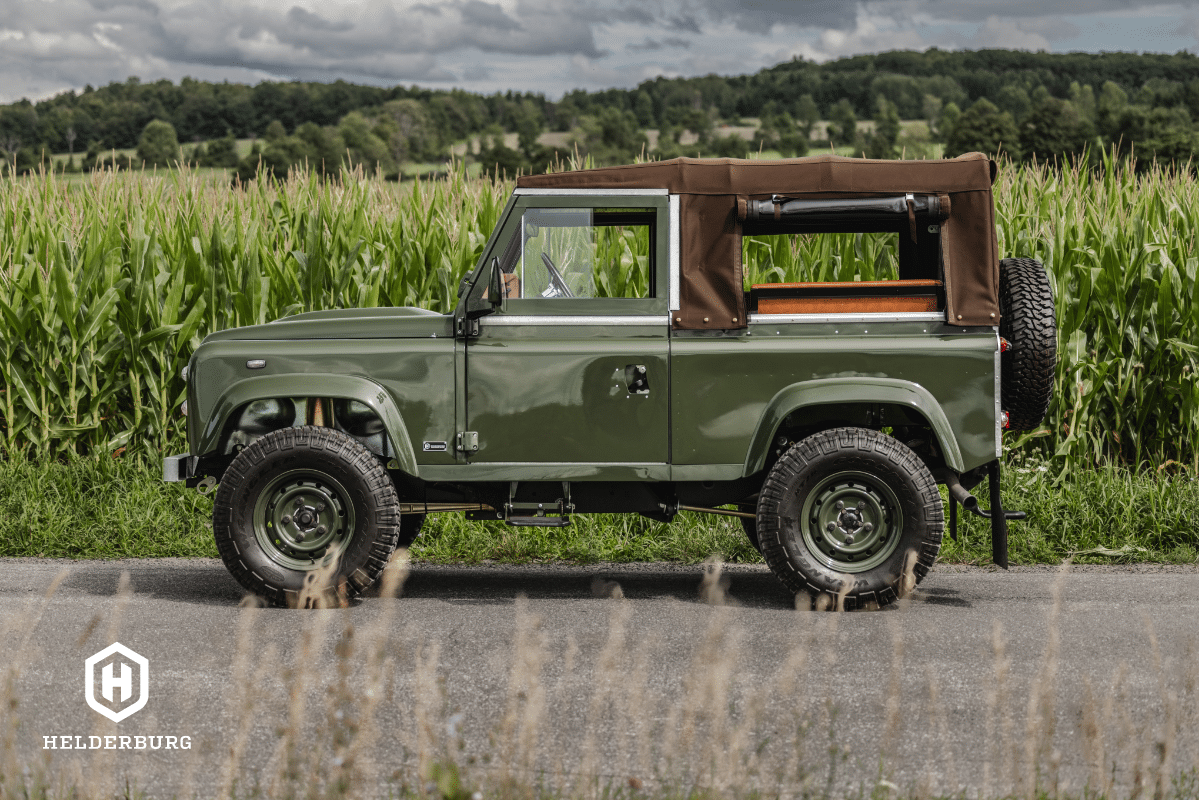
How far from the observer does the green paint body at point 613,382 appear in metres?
5.61

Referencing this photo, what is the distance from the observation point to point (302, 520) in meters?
5.67

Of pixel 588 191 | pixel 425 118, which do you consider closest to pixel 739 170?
pixel 588 191

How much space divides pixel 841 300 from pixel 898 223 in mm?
639

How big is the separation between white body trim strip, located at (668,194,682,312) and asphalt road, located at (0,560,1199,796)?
63.2 inches

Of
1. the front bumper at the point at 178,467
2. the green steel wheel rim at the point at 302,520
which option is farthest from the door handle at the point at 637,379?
the front bumper at the point at 178,467

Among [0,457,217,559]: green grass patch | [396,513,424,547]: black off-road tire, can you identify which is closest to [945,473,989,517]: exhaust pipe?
[396,513,424,547]: black off-road tire

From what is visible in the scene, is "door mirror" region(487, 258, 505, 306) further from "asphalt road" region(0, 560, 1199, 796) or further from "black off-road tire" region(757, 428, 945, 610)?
"black off-road tire" region(757, 428, 945, 610)

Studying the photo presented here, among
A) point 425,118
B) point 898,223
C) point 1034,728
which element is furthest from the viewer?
point 425,118

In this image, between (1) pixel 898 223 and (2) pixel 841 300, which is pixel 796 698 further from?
(1) pixel 898 223

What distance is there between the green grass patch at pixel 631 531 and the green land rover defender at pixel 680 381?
51.2 inches

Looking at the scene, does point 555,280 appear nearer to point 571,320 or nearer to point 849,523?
point 571,320

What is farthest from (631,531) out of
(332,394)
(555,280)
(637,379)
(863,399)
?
(332,394)

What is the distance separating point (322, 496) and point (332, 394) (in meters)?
0.54

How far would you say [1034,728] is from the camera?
10.4ft
